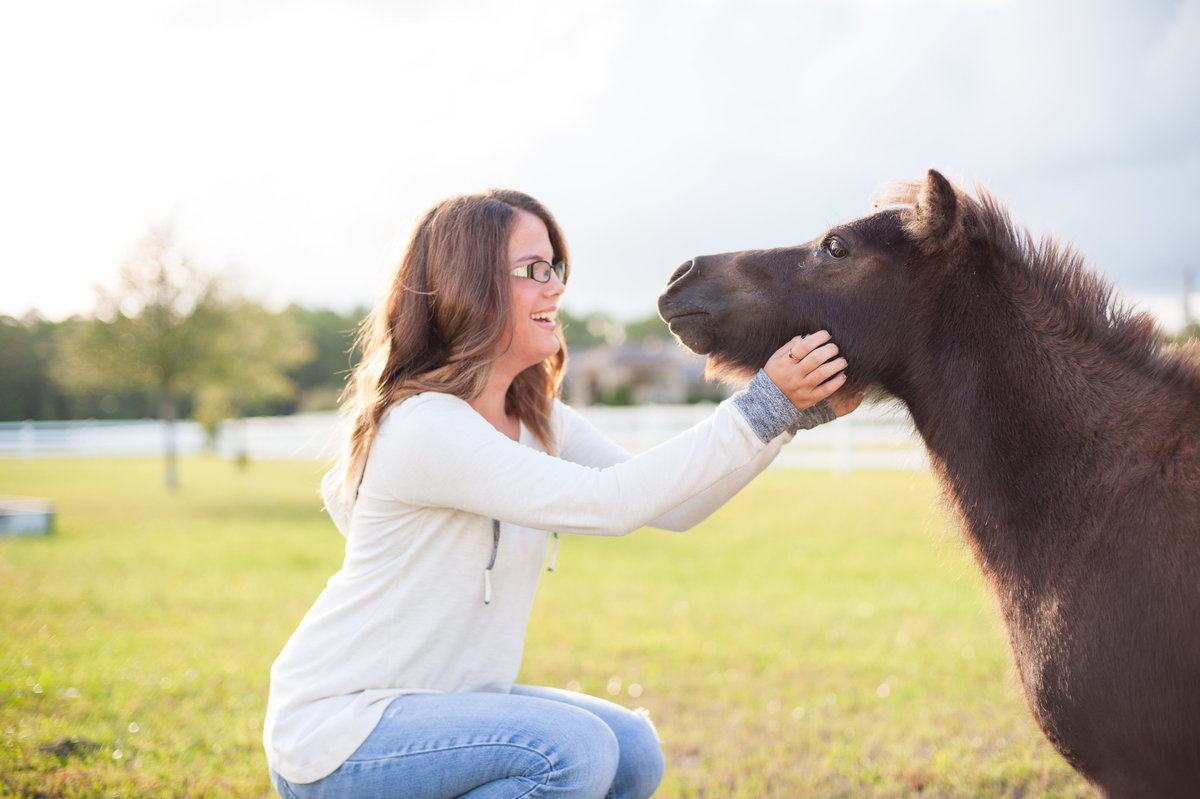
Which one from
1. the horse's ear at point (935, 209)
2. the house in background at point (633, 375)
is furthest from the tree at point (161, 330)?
the house in background at point (633, 375)

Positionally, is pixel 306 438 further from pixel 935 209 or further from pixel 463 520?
pixel 935 209

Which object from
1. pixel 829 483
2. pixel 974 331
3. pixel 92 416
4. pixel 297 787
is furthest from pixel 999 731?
pixel 92 416

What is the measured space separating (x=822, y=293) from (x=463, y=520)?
147 centimetres

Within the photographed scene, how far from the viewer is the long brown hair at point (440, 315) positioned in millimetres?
2896

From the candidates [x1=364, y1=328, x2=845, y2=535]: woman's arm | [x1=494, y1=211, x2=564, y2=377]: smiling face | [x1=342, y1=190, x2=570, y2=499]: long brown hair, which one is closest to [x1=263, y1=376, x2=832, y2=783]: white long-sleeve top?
[x1=364, y1=328, x2=845, y2=535]: woman's arm

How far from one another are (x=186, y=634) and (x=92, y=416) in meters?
63.5

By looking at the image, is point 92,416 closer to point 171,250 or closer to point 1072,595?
point 171,250

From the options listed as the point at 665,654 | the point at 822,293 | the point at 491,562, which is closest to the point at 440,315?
the point at 491,562

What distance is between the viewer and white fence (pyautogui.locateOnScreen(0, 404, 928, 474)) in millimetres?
20297

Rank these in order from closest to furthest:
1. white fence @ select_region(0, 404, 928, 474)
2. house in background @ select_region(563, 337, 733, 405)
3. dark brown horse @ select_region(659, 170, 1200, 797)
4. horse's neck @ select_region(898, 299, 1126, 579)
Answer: dark brown horse @ select_region(659, 170, 1200, 797) → horse's neck @ select_region(898, 299, 1126, 579) → white fence @ select_region(0, 404, 928, 474) → house in background @ select_region(563, 337, 733, 405)

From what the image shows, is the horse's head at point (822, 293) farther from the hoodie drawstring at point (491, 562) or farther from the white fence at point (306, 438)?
the white fence at point (306, 438)

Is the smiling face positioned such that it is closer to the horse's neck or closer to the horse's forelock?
the horse's forelock

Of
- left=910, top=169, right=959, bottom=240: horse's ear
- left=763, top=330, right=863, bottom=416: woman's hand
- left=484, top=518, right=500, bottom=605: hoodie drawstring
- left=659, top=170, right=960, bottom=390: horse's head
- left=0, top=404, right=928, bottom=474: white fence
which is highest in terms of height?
left=910, top=169, right=959, bottom=240: horse's ear

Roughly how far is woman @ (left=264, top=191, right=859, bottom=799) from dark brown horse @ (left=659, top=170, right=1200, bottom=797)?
31cm
